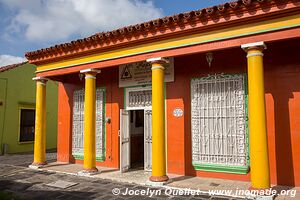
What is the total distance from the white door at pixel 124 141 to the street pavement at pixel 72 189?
103 centimetres

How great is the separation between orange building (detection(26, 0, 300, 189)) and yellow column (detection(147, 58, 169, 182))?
24 mm

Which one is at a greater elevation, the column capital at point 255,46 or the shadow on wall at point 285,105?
the column capital at point 255,46

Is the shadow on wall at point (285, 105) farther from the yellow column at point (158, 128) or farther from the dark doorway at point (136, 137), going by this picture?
the dark doorway at point (136, 137)

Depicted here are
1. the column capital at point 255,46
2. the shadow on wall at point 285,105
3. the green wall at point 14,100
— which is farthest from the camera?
the green wall at point 14,100

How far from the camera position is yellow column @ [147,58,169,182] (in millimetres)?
6457

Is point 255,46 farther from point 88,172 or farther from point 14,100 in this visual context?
point 14,100

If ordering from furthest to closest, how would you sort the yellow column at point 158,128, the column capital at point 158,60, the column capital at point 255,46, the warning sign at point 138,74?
1. the warning sign at point 138,74
2. the column capital at point 158,60
3. the yellow column at point 158,128
4. the column capital at point 255,46

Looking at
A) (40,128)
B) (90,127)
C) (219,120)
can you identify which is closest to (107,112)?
(90,127)

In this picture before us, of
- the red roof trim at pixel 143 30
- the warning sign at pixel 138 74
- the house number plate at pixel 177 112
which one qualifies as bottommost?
the house number plate at pixel 177 112

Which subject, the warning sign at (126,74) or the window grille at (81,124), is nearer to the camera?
the warning sign at (126,74)

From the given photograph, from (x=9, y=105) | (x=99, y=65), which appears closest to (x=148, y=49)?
(x=99, y=65)

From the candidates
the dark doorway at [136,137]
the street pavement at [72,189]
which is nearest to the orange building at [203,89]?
the dark doorway at [136,137]

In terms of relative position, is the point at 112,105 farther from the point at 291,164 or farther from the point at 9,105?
the point at 9,105

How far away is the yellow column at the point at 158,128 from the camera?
21.2ft
